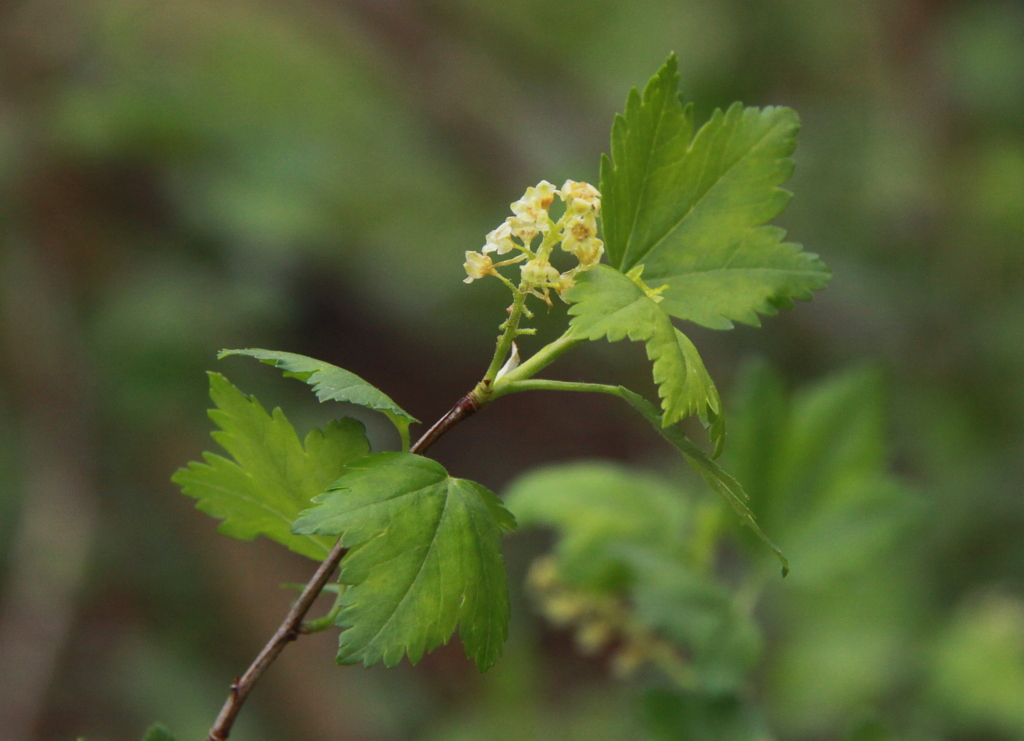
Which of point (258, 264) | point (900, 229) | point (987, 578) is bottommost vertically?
point (987, 578)

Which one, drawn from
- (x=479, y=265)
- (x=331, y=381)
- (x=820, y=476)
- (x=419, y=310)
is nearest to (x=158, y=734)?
(x=331, y=381)

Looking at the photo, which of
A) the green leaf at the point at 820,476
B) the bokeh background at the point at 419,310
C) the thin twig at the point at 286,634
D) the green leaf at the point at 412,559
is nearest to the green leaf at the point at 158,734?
the thin twig at the point at 286,634

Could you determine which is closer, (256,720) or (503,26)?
(256,720)

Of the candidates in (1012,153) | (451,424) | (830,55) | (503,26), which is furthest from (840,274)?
(451,424)

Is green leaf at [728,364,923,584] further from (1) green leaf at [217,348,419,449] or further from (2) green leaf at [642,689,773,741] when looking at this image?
(1) green leaf at [217,348,419,449]

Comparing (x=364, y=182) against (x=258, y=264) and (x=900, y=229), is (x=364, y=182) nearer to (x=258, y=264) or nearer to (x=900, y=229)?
(x=258, y=264)

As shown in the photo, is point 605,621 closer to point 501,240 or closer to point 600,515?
point 600,515

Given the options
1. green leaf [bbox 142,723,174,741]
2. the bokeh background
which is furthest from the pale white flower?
the bokeh background

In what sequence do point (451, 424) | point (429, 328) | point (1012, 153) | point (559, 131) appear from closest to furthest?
point (451, 424) → point (1012, 153) → point (429, 328) → point (559, 131)
